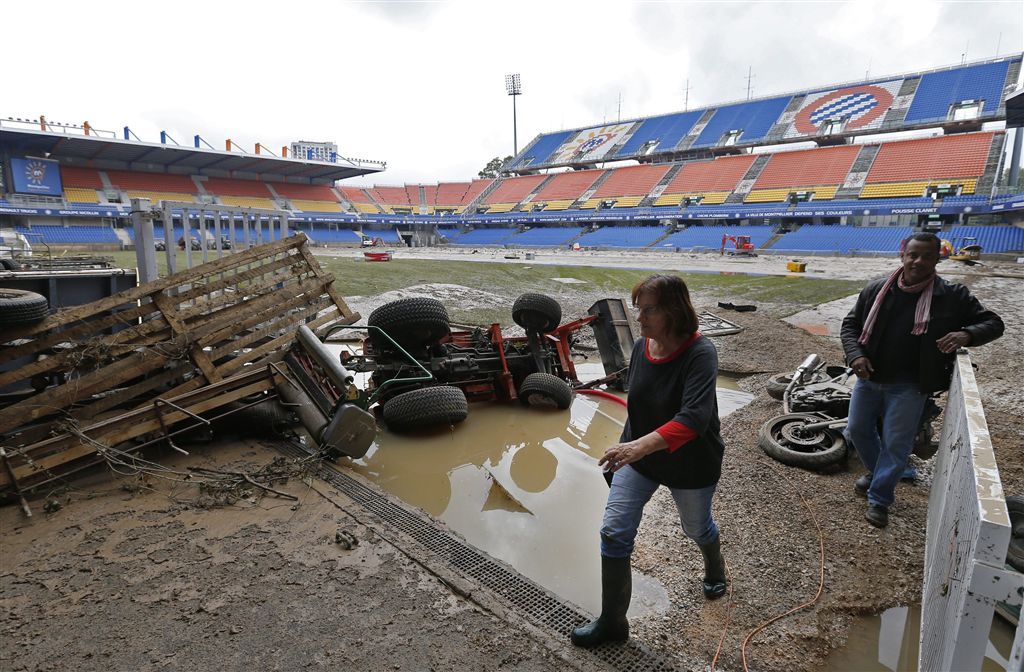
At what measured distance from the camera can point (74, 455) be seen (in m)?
3.75

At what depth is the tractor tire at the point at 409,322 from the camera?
5383 millimetres

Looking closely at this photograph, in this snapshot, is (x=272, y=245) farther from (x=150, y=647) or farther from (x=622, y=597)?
(x=622, y=597)

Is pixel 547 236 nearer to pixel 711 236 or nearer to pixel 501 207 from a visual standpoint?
pixel 501 207

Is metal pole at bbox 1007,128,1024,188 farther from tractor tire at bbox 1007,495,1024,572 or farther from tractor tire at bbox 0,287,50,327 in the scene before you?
tractor tire at bbox 0,287,50,327

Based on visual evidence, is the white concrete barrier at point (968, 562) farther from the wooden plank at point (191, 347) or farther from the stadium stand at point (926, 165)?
the stadium stand at point (926, 165)

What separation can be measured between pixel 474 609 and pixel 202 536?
1.82 m

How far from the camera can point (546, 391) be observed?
19.2 ft

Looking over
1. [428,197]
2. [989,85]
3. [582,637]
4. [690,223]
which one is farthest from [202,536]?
[428,197]

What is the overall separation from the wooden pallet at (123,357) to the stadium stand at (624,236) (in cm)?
Answer: 3540

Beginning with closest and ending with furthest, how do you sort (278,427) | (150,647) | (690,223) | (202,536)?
(150,647), (202,536), (278,427), (690,223)

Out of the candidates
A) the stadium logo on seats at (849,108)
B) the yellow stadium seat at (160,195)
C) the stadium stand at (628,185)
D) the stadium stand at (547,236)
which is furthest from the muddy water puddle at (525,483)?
the yellow stadium seat at (160,195)

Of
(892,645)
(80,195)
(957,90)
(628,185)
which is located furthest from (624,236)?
(80,195)

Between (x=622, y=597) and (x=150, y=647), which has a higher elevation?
(x=622, y=597)

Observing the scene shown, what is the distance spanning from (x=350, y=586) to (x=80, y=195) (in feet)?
171
